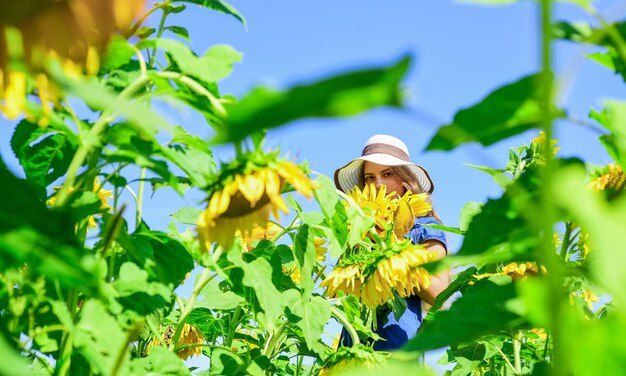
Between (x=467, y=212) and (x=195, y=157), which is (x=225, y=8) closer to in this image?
(x=195, y=157)

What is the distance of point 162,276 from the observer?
1060mm

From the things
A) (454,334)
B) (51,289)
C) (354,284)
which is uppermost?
(454,334)

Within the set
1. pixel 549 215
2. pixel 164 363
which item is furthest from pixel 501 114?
pixel 164 363

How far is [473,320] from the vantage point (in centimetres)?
59

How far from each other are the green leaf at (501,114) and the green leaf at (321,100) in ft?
0.77

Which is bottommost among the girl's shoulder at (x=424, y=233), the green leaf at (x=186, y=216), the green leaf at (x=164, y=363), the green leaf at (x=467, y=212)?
the girl's shoulder at (x=424, y=233)

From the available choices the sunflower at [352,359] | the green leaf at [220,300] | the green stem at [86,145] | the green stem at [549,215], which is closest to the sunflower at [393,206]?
the green leaf at [220,300]

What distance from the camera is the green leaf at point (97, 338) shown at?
30.0 inches

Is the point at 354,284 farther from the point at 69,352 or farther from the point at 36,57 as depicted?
the point at 36,57

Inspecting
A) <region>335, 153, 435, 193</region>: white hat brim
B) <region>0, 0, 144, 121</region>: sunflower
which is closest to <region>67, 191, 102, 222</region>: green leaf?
<region>0, 0, 144, 121</region>: sunflower

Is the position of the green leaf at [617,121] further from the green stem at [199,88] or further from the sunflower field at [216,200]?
the green stem at [199,88]

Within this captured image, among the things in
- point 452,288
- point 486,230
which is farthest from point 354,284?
point 486,230

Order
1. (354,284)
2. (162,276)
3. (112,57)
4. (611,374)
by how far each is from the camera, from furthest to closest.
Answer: (354,284) → (162,276) → (112,57) → (611,374)

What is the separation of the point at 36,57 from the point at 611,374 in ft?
1.57
